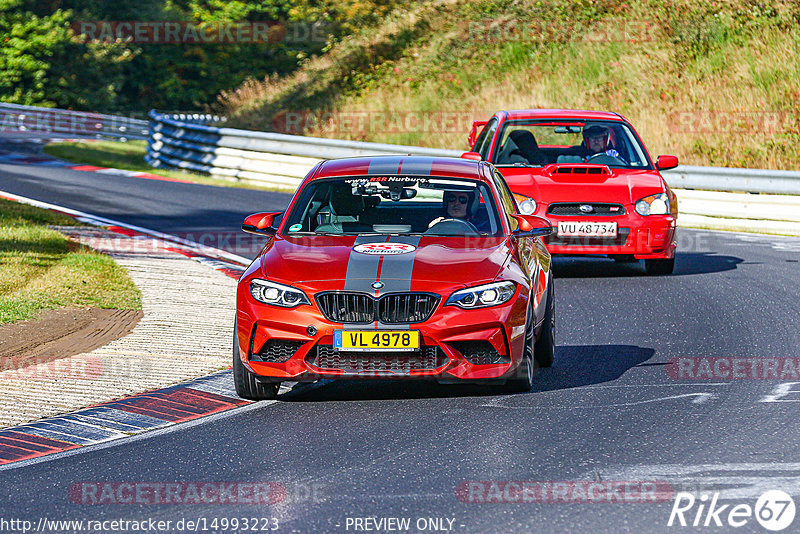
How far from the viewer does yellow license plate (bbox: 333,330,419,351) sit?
7.57 m

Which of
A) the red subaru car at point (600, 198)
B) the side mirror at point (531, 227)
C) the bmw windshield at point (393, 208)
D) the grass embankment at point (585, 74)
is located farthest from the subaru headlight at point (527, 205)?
the grass embankment at point (585, 74)

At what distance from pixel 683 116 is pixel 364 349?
2117cm

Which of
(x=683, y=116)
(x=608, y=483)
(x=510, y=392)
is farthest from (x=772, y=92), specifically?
(x=608, y=483)

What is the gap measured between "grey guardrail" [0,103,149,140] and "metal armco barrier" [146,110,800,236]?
764 centimetres

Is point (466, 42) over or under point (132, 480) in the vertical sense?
over

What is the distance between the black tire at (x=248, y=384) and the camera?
8.01 metres

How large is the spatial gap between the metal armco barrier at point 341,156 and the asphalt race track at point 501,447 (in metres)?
8.48

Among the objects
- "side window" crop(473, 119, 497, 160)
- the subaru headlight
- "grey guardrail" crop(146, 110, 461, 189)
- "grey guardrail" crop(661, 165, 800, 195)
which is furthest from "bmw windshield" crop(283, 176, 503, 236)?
"grey guardrail" crop(146, 110, 461, 189)

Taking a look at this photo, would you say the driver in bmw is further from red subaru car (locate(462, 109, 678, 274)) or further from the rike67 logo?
red subaru car (locate(462, 109, 678, 274))

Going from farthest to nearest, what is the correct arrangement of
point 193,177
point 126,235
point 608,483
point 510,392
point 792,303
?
point 193,177
point 126,235
point 792,303
point 510,392
point 608,483

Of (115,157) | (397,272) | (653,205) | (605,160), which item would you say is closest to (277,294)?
(397,272)

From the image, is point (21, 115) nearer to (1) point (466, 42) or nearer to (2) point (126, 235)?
(1) point (466, 42)

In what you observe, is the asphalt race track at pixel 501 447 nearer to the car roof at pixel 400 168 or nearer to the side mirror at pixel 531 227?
the side mirror at pixel 531 227

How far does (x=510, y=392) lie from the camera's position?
27.0 ft
